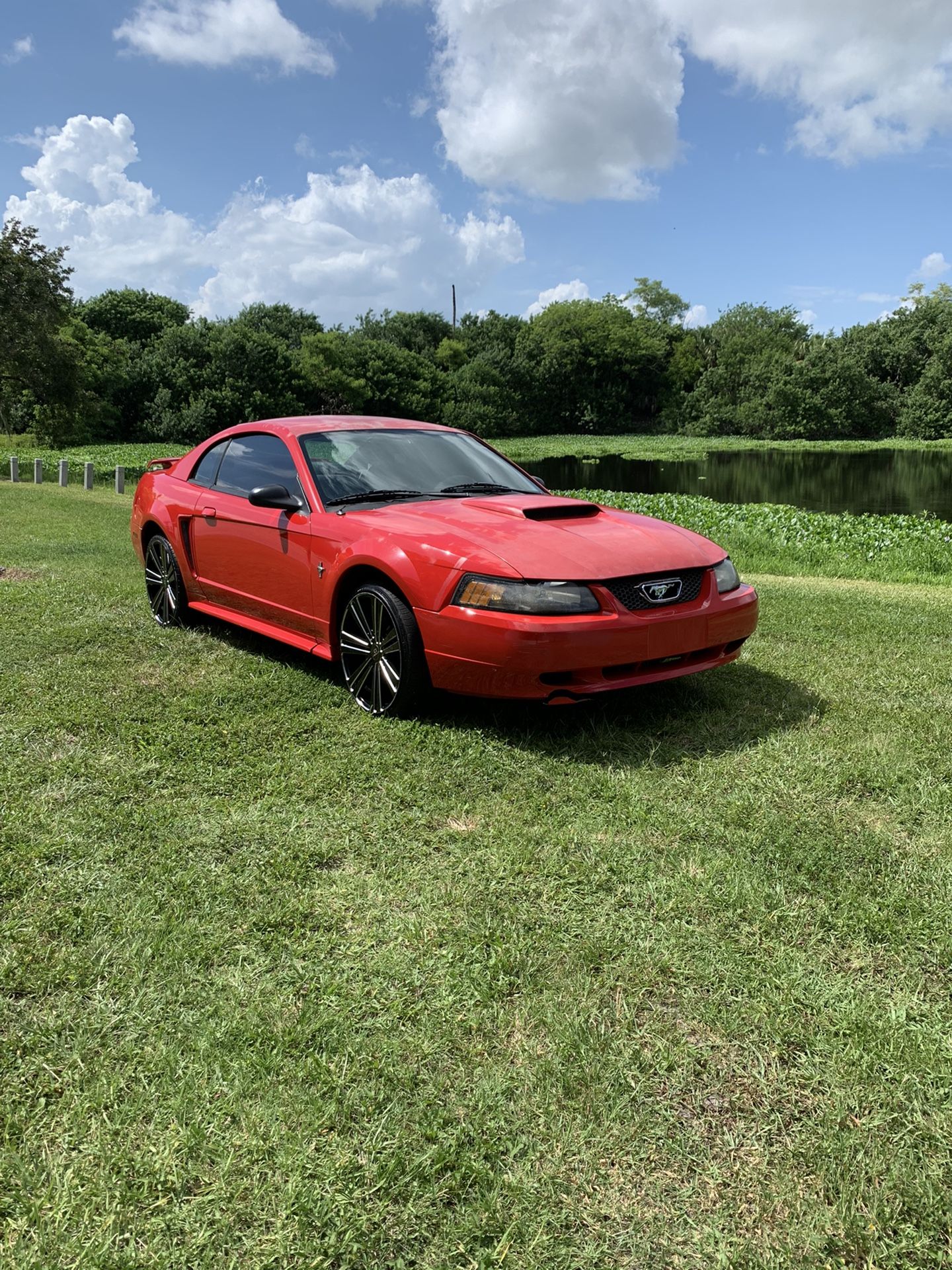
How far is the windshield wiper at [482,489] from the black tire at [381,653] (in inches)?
38.1

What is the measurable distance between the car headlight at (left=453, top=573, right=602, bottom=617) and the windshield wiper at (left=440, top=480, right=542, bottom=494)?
1.33m

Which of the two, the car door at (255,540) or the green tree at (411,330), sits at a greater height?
the green tree at (411,330)

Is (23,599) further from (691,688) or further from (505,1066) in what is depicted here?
(505,1066)

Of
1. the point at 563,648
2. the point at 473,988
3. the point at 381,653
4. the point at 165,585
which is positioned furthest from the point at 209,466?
the point at 473,988

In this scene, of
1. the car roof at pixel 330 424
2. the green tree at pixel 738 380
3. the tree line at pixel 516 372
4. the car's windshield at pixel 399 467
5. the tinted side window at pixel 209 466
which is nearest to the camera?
the car's windshield at pixel 399 467

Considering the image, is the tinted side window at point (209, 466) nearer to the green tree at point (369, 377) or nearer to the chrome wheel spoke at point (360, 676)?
the chrome wheel spoke at point (360, 676)

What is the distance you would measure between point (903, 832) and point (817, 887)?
63cm

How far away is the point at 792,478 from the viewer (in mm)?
39781

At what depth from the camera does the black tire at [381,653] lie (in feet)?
14.6

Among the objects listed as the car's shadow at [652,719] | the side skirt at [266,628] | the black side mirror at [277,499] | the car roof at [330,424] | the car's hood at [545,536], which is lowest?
the car's shadow at [652,719]

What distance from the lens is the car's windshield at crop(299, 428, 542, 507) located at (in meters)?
5.26

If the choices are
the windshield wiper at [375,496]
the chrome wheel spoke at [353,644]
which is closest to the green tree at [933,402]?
the windshield wiper at [375,496]

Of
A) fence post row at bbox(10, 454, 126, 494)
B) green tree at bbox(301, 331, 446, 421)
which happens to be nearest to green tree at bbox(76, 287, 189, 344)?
green tree at bbox(301, 331, 446, 421)

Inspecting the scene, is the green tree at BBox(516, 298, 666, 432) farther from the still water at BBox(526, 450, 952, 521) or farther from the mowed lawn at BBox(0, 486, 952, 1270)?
the mowed lawn at BBox(0, 486, 952, 1270)
